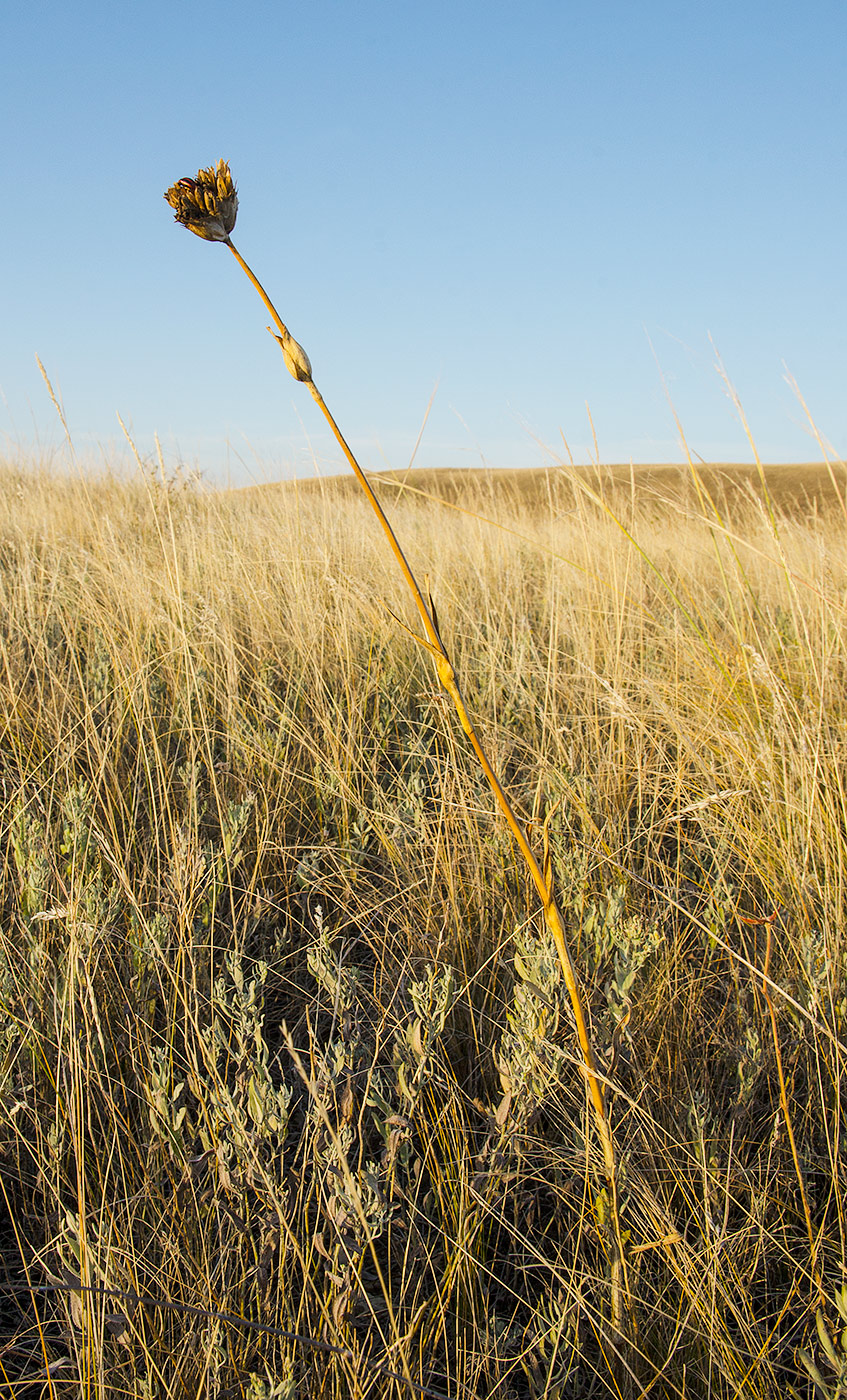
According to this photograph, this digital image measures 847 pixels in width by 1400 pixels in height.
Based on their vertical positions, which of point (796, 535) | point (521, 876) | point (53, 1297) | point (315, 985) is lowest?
point (53, 1297)

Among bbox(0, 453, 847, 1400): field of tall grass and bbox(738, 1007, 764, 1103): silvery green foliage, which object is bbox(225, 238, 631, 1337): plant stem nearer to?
bbox(0, 453, 847, 1400): field of tall grass

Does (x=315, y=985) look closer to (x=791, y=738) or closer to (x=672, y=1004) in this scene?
(x=672, y=1004)

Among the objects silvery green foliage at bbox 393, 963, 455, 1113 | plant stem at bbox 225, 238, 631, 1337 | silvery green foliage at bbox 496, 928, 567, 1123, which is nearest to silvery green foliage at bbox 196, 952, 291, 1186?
silvery green foliage at bbox 393, 963, 455, 1113

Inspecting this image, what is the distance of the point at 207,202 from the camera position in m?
0.50

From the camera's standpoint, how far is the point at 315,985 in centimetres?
143

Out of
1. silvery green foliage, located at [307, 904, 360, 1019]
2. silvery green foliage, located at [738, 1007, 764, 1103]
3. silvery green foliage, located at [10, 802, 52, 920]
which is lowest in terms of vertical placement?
silvery green foliage, located at [738, 1007, 764, 1103]

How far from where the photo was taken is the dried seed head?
493mm

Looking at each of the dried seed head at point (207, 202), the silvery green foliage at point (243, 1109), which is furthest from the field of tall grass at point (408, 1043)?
the dried seed head at point (207, 202)

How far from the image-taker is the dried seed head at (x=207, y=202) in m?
0.49

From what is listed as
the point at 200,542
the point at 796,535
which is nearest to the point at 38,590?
→ the point at 200,542

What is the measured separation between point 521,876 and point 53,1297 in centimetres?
95

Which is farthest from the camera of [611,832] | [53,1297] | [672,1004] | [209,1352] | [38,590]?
[38,590]

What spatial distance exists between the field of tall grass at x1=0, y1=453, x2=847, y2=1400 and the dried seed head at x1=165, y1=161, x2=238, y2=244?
18.0 inches

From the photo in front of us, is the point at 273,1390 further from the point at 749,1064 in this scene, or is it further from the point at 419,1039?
the point at 749,1064
